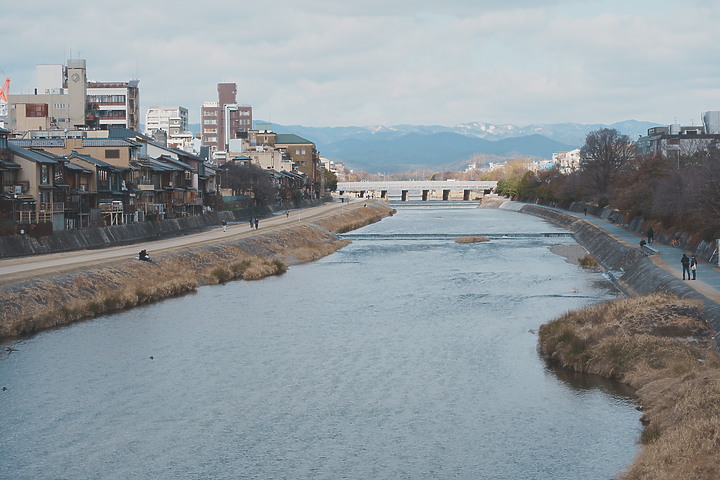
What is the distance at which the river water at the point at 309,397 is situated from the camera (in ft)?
57.4

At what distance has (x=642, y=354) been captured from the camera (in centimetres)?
2291

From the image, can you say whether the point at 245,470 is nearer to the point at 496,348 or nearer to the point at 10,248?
the point at 496,348

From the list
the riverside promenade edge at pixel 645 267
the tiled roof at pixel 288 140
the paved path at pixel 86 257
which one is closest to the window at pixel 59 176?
the paved path at pixel 86 257

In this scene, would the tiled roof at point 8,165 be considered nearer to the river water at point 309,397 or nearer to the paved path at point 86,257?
the paved path at point 86,257

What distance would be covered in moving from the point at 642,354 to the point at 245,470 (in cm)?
1163

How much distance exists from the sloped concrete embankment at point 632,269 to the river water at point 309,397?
271 cm

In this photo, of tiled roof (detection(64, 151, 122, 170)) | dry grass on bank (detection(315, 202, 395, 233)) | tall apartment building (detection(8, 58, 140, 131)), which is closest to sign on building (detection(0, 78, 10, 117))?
tall apartment building (detection(8, 58, 140, 131))

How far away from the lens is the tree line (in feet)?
149

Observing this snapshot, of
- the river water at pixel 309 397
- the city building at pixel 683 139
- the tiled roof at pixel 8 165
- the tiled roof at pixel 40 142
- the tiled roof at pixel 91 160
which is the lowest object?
→ the river water at pixel 309 397

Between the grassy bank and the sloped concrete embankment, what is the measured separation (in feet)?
4.56

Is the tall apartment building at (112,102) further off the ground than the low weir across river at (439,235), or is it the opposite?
the tall apartment building at (112,102)

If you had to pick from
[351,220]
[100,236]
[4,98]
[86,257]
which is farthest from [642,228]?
[4,98]

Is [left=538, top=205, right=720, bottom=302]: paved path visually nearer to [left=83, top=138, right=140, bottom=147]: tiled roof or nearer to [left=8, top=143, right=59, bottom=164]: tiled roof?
[left=8, top=143, right=59, bottom=164]: tiled roof

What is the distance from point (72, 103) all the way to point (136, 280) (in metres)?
67.6
